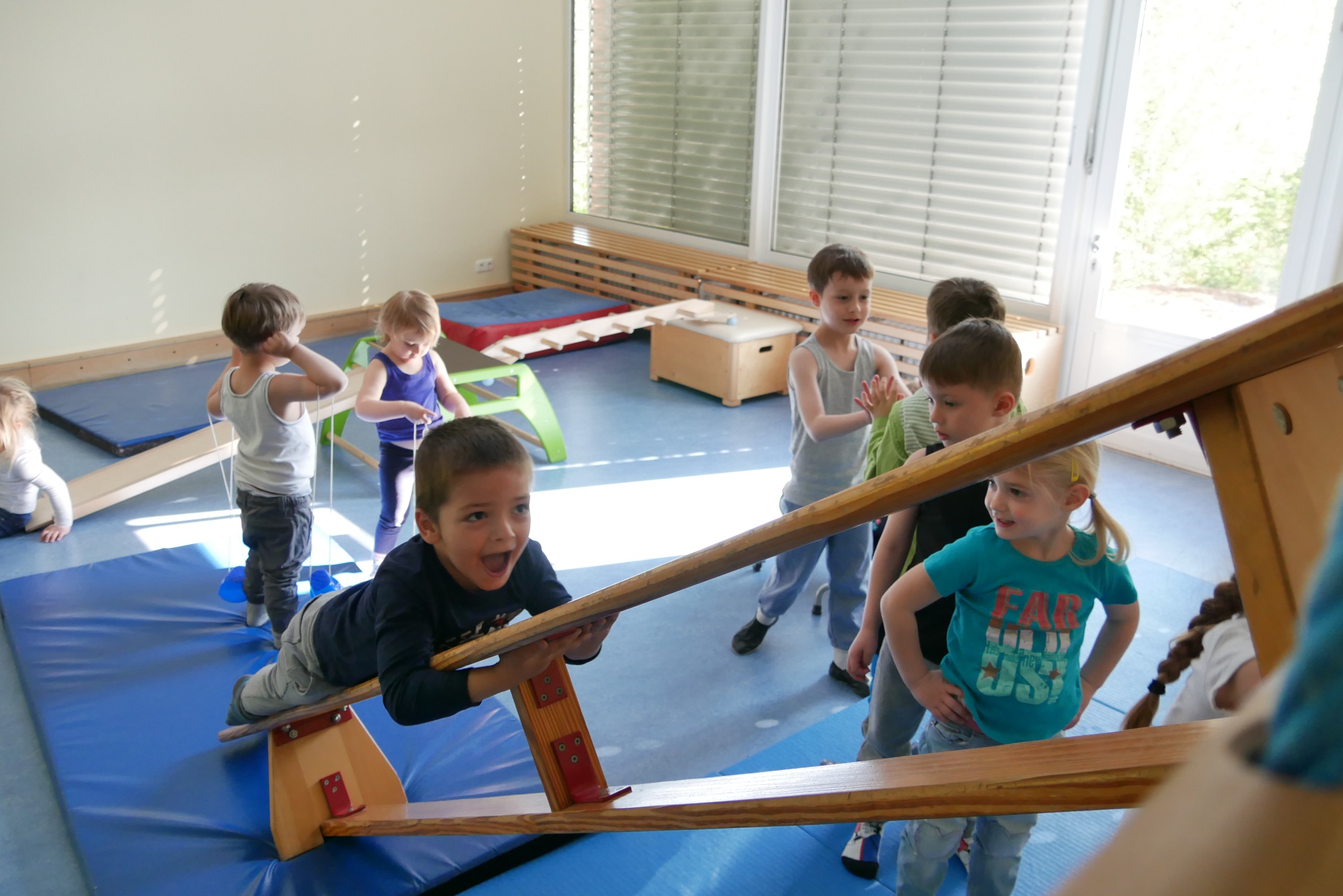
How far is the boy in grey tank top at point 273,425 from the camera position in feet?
9.93

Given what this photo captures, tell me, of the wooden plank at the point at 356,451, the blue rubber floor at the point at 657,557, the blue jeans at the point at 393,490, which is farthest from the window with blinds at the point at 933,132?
the blue jeans at the point at 393,490

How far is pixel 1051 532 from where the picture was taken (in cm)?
175

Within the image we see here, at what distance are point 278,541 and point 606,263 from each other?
5.11 m

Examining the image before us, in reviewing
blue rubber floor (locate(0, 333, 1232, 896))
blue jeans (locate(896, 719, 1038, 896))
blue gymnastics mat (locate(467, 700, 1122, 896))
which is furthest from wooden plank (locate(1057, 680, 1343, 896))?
blue rubber floor (locate(0, 333, 1232, 896))

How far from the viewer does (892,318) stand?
572 cm

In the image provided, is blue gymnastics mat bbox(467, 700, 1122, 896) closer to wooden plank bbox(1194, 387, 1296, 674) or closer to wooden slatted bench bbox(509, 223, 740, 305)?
wooden plank bbox(1194, 387, 1296, 674)

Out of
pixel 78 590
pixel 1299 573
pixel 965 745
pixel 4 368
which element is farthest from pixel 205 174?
pixel 1299 573

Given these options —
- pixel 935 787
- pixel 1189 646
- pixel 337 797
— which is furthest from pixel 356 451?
pixel 935 787

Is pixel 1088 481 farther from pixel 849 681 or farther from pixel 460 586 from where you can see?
pixel 849 681

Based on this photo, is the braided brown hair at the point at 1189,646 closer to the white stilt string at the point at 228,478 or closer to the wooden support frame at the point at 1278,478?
the wooden support frame at the point at 1278,478

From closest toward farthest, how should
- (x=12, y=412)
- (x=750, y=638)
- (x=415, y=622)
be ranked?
(x=415, y=622), (x=750, y=638), (x=12, y=412)

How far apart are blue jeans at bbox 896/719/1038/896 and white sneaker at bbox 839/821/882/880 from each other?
13.6 inches

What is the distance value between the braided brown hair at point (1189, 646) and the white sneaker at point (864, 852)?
0.76m

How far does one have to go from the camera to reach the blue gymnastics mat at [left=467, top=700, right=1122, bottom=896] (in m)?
2.27
